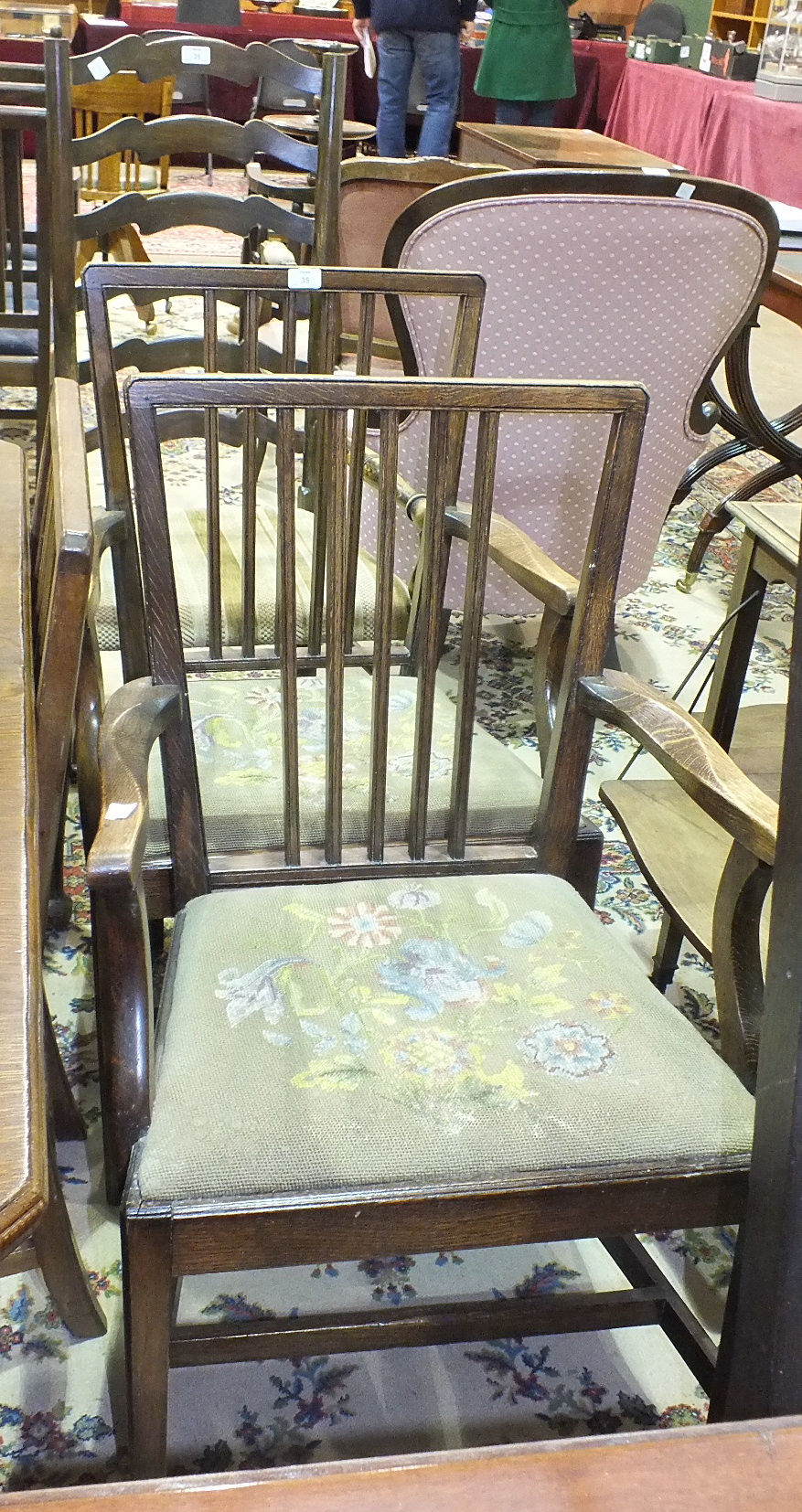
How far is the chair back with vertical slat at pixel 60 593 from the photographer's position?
2.66 ft

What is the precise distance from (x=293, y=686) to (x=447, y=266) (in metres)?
0.88

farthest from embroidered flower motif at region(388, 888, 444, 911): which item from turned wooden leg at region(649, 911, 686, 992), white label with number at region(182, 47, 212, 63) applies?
white label with number at region(182, 47, 212, 63)

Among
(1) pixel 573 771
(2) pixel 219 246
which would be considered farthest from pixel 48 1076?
(2) pixel 219 246

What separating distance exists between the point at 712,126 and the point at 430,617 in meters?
5.40

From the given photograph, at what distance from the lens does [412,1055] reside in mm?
953

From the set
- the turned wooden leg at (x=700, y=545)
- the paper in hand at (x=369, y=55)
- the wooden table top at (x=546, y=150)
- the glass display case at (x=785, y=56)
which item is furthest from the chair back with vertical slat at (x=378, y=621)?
the paper in hand at (x=369, y=55)

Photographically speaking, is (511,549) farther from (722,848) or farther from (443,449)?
(722,848)

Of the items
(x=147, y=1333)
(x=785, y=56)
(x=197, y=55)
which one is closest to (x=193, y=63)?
(x=197, y=55)

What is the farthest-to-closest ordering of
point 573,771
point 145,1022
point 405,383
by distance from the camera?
1. point 573,771
2. point 405,383
3. point 145,1022

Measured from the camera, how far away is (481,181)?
1670 millimetres

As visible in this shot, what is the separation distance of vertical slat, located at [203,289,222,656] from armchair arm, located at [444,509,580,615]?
0.26m

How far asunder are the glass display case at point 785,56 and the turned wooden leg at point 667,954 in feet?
15.1

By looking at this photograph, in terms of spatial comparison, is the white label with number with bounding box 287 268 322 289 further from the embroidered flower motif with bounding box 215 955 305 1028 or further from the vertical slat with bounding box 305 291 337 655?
the embroidered flower motif with bounding box 215 955 305 1028

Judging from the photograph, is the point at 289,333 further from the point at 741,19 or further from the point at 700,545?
the point at 741,19
